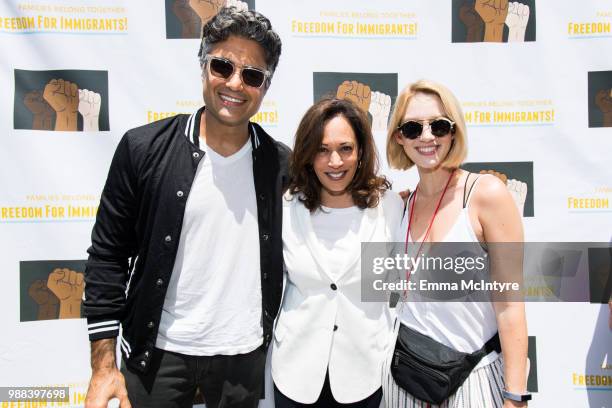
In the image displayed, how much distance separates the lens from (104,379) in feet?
5.64

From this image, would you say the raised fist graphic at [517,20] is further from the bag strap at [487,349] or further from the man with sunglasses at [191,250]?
the bag strap at [487,349]

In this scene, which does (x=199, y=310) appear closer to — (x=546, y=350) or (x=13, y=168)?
(x=13, y=168)

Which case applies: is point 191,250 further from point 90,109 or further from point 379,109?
point 379,109

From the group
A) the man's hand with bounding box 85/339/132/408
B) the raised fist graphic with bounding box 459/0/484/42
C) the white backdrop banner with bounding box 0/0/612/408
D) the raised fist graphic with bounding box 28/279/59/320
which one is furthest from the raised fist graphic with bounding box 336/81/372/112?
the raised fist graphic with bounding box 28/279/59/320

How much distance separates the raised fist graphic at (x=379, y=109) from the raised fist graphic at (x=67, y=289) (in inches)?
79.0

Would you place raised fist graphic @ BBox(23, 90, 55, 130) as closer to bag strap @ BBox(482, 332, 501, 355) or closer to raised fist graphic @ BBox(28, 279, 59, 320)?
raised fist graphic @ BBox(28, 279, 59, 320)

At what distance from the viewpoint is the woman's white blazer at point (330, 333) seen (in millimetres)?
1762

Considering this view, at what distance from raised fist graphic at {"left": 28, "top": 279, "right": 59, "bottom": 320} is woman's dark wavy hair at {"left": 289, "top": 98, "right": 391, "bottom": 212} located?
178cm

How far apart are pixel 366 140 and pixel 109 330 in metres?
1.26

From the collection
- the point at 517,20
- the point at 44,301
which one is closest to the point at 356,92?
the point at 517,20

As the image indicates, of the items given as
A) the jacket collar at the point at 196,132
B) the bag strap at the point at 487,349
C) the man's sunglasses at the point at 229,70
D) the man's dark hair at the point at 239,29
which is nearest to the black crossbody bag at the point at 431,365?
the bag strap at the point at 487,349

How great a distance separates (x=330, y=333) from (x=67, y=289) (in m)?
1.85

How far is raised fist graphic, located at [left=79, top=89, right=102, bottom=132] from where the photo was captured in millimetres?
2709

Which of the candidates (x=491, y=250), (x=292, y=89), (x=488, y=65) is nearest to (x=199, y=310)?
(x=491, y=250)
